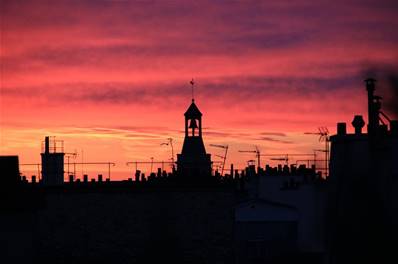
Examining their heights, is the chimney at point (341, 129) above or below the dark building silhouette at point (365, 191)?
above

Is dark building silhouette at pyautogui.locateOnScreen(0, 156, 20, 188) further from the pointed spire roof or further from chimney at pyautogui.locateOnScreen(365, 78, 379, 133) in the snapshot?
the pointed spire roof

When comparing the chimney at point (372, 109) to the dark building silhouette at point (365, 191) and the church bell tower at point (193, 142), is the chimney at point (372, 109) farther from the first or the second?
the church bell tower at point (193, 142)

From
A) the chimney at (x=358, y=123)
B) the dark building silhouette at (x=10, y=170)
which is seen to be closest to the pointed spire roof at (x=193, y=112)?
the chimney at (x=358, y=123)

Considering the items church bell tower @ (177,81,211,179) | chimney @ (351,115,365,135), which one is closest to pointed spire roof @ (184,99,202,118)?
church bell tower @ (177,81,211,179)

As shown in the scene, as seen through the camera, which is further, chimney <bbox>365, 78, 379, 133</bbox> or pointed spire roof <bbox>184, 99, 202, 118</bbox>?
pointed spire roof <bbox>184, 99, 202, 118</bbox>

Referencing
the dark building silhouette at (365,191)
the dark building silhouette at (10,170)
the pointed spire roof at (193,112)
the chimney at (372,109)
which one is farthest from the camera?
the pointed spire roof at (193,112)

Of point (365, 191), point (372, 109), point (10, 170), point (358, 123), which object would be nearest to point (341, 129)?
point (358, 123)

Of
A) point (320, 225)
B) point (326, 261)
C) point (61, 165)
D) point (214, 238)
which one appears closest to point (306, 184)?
point (320, 225)

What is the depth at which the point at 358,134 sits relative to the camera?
69.8 metres

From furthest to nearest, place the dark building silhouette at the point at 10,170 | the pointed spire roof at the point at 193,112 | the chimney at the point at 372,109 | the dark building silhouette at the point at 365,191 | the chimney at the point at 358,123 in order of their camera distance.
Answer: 1. the pointed spire roof at the point at 193,112
2. the chimney at the point at 358,123
3. the chimney at the point at 372,109
4. the dark building silhouette at the point at 365,191
5. the dark building silhouette at the point at 10,170

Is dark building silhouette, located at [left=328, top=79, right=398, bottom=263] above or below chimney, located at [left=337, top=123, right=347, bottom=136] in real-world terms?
below

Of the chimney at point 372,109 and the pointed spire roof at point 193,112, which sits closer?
the chimney at point 372,109

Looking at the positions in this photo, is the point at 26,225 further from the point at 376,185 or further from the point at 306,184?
the point at 306,184

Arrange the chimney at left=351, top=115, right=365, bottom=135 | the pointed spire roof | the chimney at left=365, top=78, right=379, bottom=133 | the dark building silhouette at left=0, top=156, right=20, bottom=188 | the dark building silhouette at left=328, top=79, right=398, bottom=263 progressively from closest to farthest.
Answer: the dark building silhouette at left=0, top=156, right=20, bottom=188 < the dark building silhouette at left=328, top=79, right=398, bottom=263 < the chimney at left=365, top=78, right=379, bottom=133 < the chimney at left=351, top=115, right=365, bottom=135 < the pointed spire roof
